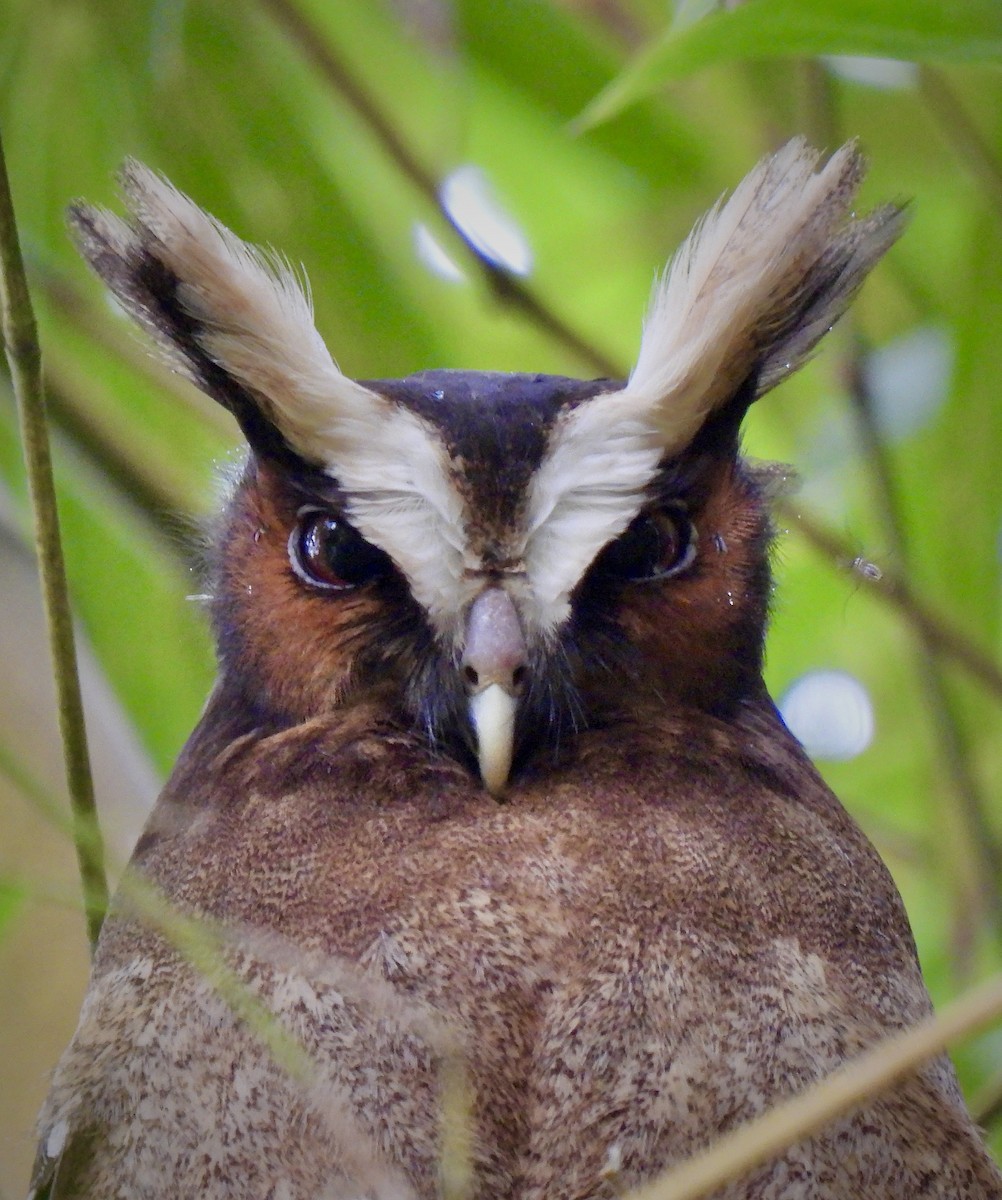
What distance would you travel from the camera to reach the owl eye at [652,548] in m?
2.08

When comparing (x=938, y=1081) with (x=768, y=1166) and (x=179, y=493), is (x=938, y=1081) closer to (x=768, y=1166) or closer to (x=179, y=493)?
(x=768, y=1166)

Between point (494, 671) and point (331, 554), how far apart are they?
0.32 meters

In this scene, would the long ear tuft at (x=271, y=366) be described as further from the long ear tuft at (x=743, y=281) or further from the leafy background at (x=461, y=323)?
the leafy background at (x=461, y=323)

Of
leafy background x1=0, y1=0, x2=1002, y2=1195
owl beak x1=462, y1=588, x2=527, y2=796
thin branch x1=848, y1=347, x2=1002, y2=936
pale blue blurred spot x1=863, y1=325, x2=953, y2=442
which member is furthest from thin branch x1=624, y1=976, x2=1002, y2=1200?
pale blue blurred spot x1=863, y1=325, x2=953, y2=442

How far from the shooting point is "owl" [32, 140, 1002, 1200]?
179cm

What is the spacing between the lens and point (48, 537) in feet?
6.20

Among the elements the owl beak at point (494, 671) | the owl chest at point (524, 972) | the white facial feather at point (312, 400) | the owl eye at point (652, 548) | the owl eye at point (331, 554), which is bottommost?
the owl chest at point (524, 972)

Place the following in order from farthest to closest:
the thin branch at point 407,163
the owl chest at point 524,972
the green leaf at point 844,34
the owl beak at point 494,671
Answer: the thin branch at point 407,163
the owl beak at point 494,671
the owl chest at point 524,972
the green leaf at point 844,34

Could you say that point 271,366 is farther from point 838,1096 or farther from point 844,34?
point 838,1096

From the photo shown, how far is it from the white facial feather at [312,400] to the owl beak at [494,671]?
0.23 feet

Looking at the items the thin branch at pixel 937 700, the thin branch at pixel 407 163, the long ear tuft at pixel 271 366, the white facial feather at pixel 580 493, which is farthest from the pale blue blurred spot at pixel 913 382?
the long ear tuft at pixel 271 366

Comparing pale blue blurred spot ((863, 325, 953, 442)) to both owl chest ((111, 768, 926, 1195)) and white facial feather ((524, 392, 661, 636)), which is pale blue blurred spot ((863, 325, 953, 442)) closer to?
white facial feather ((524, 392, 661, 636))

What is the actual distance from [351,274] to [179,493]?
591 millimetres

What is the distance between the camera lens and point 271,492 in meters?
2.22
